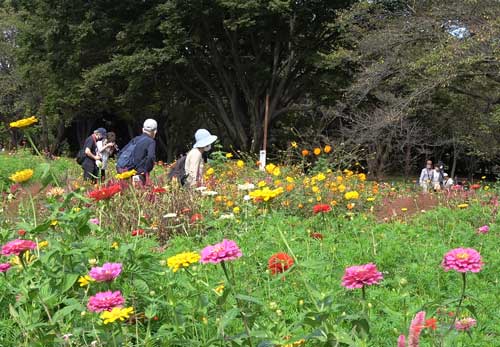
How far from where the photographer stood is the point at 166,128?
3141cm

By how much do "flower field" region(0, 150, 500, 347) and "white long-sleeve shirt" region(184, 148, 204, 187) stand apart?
1.02 ft

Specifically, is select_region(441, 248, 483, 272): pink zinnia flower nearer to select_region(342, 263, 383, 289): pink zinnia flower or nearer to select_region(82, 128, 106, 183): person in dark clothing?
select_region(342, 263, 383, 289): pink zinnia flower

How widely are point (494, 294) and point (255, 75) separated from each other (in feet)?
64.0

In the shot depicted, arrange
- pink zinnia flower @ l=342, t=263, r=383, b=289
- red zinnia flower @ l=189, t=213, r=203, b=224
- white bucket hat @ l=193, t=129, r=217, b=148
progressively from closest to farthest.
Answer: pink zinnia flower @ l=342, t=263, r=383, b=289, red zinnia flower @ l=189, t=213, r=203, b=224, white bucket hat @ l=193, t=129, r=217, b=148

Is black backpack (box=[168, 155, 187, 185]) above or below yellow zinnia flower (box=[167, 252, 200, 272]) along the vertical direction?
below

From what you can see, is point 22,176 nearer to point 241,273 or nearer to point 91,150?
point 241,273

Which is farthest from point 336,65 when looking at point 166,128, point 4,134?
point 4,134

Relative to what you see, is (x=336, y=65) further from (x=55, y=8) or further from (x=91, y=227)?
(x=91, y=227)

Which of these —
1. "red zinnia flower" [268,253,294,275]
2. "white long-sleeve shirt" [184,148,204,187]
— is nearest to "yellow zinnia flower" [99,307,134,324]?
"red zinnia flower" [268,253,294,275]

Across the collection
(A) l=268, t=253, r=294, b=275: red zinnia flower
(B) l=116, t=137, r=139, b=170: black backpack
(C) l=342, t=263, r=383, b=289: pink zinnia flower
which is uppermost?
(C) l=342, t=263, r=383, b=289: pink zinnia flower

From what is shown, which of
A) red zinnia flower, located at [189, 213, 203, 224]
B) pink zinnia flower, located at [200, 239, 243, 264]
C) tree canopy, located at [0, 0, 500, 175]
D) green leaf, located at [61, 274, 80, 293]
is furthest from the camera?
tree canopy, located at [0, 0, 500, 175]

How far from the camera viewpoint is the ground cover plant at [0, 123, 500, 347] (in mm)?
1729

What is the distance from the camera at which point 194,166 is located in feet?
19.8

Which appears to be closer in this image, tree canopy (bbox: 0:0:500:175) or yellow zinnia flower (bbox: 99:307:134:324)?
yellow zinnia flower (bbox: 99:307:134:324)
